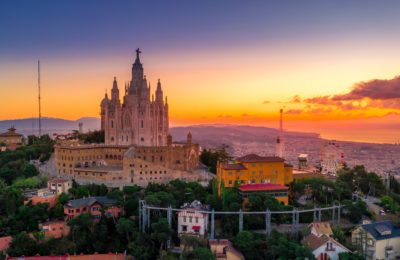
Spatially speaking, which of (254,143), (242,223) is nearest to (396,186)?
(242,223)

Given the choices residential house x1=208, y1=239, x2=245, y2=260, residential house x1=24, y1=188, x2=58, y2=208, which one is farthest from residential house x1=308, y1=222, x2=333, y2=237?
residential house x1=24, y1=188, x2=58, y2=208

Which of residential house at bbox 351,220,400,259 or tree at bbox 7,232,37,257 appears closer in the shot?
tree at bbox 7,232,37,257

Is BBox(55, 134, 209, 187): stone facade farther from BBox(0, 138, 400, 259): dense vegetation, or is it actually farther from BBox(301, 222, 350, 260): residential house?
BBox(301, 222, 350, 260): residential house

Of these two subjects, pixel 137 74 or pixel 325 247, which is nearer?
pixel 325 247

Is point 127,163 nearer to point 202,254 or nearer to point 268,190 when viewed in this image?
point 268,190

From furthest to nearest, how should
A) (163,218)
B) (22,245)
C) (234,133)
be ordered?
(234,133), (163,218), (22,245)

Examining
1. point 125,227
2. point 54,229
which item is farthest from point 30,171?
point 125,227
